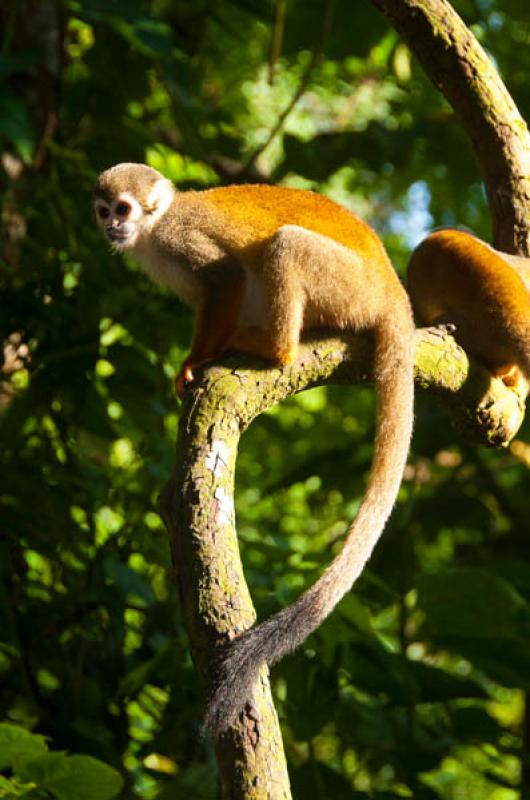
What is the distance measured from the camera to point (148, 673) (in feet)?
12.9

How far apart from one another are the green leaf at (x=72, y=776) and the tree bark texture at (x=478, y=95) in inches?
105

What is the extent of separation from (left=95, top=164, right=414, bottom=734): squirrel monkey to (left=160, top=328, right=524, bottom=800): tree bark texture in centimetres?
13

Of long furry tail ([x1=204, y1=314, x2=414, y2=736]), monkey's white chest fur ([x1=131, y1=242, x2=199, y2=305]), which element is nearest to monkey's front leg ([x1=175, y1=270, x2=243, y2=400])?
monkey's white chest fur ([x1=131, y1=242, x2=199, y2=305])

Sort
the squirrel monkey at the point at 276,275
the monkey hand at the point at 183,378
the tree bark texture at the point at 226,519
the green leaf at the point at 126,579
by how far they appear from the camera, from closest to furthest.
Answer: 1. the tree bark texture at the point at 226,519
2. the squirrel monkey at the point at 276,275
3. the monkey hand at the point at 183,378
4. the green leaf at the point at 126,579

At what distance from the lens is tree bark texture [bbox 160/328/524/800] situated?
2020 millimetres

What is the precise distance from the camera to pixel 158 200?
4.12m

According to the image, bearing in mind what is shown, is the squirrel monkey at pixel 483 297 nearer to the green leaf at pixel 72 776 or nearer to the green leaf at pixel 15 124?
the green leaf at pixel 15 124

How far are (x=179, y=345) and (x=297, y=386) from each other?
6.84 ft

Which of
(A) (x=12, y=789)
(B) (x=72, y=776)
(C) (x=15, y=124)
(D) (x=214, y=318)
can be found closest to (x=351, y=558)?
(B) (x=72, y=776)

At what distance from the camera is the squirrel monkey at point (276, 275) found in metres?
3.28

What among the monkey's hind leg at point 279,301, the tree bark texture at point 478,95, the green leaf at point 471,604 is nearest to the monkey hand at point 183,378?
the monkey's hind leg at point 279,301

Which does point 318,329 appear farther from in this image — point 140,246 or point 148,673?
point 148,673

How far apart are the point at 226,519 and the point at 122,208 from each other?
210 cm

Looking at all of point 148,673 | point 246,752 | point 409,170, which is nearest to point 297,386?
point 246,752
